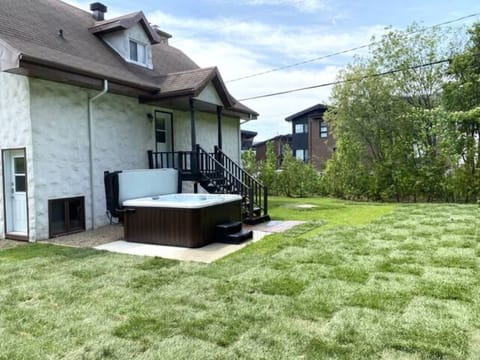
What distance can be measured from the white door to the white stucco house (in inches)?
0.8

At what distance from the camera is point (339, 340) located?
9.92 feet

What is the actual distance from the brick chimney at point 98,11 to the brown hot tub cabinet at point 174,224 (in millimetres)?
7973

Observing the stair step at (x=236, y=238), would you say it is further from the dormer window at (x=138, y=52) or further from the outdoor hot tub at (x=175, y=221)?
the dormer window at (x=138, y=52)

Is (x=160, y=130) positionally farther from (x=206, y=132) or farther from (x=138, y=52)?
(x=138, y=52)

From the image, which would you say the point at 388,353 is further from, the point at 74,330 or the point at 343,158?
the point at 343,158

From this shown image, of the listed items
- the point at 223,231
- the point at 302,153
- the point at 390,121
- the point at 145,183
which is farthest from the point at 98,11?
the point at 302,153

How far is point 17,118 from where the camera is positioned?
24.7 feet

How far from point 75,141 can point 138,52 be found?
435cm

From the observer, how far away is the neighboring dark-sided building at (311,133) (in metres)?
29.0

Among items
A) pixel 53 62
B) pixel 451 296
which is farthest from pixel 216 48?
pixel 451 296

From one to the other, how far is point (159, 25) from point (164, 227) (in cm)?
1162

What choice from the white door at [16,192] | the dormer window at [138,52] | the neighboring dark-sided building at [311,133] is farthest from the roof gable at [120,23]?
the neighboring dark-sided building at [311,133]

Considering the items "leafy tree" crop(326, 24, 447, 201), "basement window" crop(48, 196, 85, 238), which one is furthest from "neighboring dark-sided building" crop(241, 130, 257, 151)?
"basement window" crop(48, 196, 85, 238)

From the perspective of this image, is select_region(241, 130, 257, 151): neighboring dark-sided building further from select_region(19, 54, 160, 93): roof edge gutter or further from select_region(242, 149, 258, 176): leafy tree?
select_region(19, 54, 160, 93): roof edge gutter
